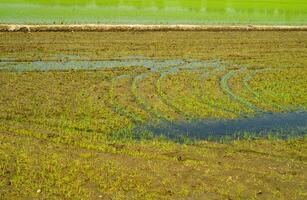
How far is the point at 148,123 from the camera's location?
14383 mm

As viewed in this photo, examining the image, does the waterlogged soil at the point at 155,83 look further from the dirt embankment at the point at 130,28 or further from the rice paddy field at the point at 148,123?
the dirt embankment at the point at 130,28

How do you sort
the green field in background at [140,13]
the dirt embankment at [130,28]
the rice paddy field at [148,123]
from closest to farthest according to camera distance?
the rice paddy field at [148,123] → the dirt embankment at [130,28] → the green field in background at [140,13]

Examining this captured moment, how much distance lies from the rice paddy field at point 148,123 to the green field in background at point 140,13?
867 centimetres

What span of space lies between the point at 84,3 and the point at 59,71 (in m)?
26.3

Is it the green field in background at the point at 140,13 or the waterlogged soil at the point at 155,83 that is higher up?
the green field in background at the point at 140,13

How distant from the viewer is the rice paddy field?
10.5m

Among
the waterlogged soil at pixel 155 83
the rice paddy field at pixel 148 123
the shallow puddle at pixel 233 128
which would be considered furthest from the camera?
the waterlogged soil at pixel 155 83

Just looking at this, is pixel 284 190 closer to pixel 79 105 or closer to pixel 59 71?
pixel 79 105

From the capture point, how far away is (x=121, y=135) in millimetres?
13336

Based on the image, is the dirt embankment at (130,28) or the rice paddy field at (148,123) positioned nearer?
the rice paddy field at (148,123)

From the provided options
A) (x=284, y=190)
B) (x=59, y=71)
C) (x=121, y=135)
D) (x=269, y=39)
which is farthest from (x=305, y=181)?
(x=269, y=39)

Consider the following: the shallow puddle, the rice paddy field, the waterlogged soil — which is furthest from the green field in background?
the shallow puddle

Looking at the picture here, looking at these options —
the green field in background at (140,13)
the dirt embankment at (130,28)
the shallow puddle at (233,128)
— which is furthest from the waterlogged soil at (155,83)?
the green field in background at (140,13)

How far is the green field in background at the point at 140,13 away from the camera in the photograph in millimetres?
34344
